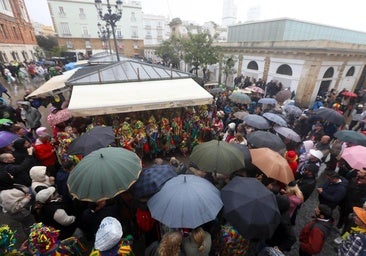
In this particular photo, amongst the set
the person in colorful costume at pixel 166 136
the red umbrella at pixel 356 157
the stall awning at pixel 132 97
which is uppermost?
the stall awning at pixel 132 97

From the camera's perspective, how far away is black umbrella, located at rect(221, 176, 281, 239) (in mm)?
2346

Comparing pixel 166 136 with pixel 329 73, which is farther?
pixel 329 73

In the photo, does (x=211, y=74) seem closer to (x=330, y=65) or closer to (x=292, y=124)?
(x=330, y=65)

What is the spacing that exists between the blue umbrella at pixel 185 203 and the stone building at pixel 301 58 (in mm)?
15949

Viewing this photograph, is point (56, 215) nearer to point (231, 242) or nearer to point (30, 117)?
point (231, 242)

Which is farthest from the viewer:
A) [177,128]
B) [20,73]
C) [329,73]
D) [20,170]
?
[20,73]

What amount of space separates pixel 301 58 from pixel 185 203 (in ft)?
55.4

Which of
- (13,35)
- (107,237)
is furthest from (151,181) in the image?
(13,35)

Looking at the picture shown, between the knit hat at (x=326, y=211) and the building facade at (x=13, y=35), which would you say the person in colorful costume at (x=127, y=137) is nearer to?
the knit hat at (x=326, y=211)

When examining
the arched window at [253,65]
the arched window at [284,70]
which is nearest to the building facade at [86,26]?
the arched window at [253,65]

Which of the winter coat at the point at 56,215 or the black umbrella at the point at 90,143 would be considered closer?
the winter coat at the point at 56,215

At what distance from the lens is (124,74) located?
7883 millimetres

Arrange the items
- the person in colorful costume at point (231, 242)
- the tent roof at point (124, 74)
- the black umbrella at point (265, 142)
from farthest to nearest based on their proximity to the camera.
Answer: the tent roof at point (124, 74) < the black umbrella at point (265, 142) < the person in colorful costume at point (231, 242)

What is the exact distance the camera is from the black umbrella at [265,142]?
462 centimetres
